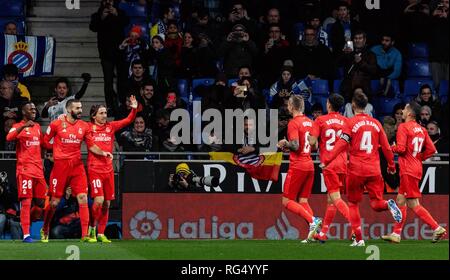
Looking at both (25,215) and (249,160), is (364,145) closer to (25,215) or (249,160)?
(249,160)

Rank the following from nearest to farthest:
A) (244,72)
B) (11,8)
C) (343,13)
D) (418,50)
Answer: (244,72)
(343,13)
(11,8)
(418,50)

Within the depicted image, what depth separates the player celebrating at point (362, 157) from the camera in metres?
17.8

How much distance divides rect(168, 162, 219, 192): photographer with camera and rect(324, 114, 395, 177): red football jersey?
3.80m

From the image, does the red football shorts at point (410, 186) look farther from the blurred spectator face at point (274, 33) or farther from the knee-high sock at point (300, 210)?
the blurred spectator face at point (274, 33)

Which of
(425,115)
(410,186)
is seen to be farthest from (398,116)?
(410,186)

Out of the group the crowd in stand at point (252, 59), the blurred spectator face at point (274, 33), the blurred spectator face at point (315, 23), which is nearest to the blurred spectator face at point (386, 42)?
the crowd in stand at point (252, 59)

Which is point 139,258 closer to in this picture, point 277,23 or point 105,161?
point 105,161

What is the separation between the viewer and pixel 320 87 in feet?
80.8

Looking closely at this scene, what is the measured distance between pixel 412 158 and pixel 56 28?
9639 millimetres

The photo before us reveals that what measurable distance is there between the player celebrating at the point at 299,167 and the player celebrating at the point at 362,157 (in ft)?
1.90

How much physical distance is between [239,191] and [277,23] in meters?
4.82

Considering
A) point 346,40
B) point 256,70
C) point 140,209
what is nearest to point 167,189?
point 140,209

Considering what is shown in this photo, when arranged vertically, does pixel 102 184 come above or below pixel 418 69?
below

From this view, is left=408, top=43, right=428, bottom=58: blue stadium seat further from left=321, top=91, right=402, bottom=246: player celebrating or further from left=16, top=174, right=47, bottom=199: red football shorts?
left=16, top=174, right=47, bottom=199: red football shorts
